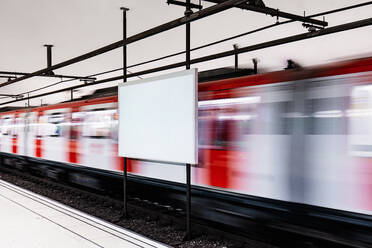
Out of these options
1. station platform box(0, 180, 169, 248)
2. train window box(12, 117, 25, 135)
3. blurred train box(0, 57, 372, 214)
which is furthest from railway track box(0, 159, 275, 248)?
train window box(12, 117, 25, 135)

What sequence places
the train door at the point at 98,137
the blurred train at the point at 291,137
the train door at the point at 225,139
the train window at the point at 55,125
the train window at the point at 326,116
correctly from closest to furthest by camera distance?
the blurred train at the point at 291,137 < the train window at the point at 326,116 < the train door at the point at 225,139 < the train door at the point at 98,137 < the train window at the point at 55,125

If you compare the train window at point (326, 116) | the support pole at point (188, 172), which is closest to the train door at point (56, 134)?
the support pole at point (188, 172)

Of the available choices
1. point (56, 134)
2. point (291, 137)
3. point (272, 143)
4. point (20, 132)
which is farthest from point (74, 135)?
point (291, 137)

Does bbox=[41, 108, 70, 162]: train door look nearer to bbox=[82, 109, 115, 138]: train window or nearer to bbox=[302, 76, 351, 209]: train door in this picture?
bbox=[82, 109, 115, 138]: train window

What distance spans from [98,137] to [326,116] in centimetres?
565

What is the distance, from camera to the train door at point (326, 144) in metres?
3.98

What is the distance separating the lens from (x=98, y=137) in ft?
27.9

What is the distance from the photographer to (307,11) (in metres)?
5.47

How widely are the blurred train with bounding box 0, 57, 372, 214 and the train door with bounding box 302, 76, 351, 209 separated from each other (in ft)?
0.04

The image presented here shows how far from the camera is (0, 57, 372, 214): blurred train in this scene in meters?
3.90

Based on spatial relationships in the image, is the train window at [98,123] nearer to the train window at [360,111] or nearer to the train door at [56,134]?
the train door at [56,134]

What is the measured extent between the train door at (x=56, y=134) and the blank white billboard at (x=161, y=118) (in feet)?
17.4

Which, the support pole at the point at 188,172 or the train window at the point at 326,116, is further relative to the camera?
the support pole at the point at 188,172

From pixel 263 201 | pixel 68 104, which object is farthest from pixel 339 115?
pixel 68 104
